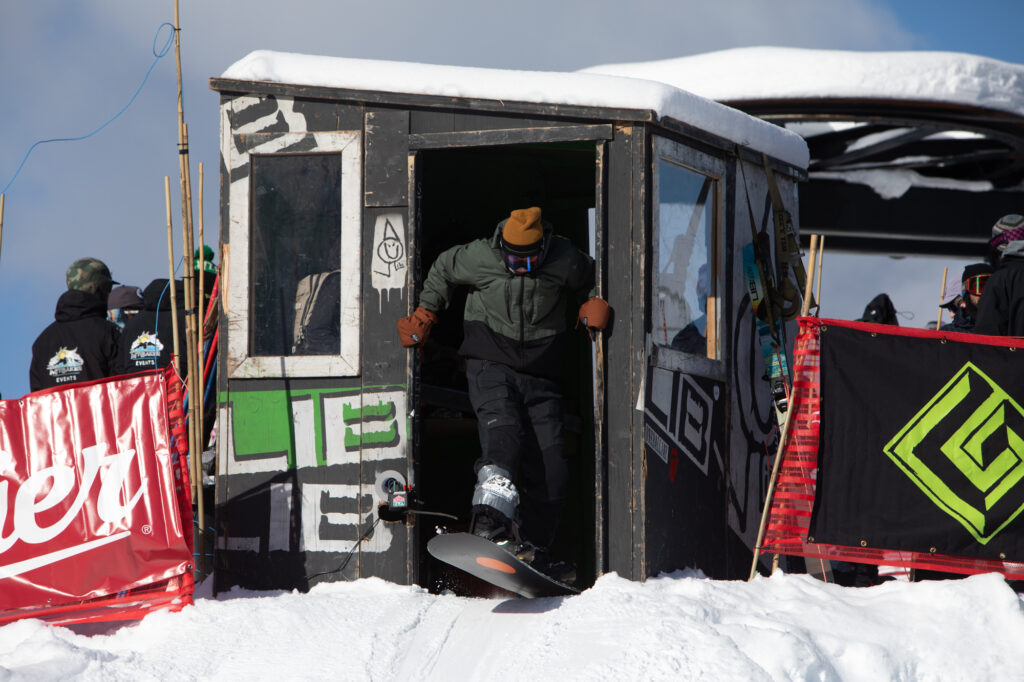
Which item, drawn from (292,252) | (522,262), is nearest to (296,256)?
(292,252)

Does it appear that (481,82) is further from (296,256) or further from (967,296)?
(967,296)

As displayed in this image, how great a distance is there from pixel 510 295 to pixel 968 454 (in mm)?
2545

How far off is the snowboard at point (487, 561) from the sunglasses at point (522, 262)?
149cm

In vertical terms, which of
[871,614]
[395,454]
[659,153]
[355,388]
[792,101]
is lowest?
[871,614]

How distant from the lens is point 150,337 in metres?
6.73

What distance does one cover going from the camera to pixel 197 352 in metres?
6.16

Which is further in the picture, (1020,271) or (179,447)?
(1020,271)

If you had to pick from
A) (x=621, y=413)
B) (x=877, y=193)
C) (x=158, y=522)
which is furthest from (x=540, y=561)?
(x=877, y=193)

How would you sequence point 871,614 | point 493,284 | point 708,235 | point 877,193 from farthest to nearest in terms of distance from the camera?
point 877,193, point 708,235, point 493,284, point 871,614

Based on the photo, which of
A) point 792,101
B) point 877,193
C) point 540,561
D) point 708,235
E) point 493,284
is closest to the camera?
point 540,561

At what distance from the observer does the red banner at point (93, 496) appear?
5.47 meters

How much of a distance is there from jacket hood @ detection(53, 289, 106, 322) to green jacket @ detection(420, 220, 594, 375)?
2.47 m

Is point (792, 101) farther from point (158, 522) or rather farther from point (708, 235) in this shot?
point (158, 522)

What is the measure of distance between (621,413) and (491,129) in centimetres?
175
